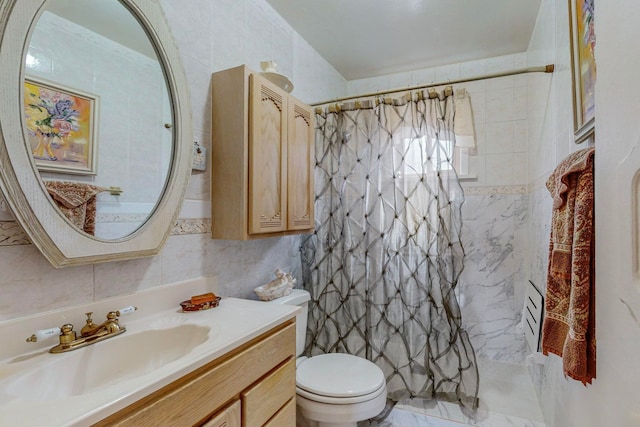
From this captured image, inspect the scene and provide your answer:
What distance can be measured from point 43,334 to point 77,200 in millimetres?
373

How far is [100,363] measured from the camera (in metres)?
0.90

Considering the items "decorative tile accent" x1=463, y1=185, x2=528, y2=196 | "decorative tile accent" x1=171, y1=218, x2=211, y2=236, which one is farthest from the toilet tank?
"decorative tile accent" x1=463, y1=185, x2=528, y2=196

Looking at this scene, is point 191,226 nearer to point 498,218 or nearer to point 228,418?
point 228,418

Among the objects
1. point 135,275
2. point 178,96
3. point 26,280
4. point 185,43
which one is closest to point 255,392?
point 135,275

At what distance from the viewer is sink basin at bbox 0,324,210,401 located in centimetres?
76

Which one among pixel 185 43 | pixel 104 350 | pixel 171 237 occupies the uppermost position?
pixel 185 43

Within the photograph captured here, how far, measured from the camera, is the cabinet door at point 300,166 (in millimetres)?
1647

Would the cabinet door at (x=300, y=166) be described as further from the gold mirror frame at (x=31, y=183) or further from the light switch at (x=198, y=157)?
the gold mirror frame at (x=31, y=183)

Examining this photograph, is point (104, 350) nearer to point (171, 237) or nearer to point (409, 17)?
point (171, 237)

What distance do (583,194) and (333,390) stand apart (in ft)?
3.91

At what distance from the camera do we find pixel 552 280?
97cm

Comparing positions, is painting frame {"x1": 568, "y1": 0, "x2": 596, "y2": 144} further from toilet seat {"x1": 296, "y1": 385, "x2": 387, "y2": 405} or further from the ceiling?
toilet seat {"x1": 296, "y1": 385, "x2": 387, "y2": 405}

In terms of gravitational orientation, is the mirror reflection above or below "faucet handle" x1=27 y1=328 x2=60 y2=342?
above

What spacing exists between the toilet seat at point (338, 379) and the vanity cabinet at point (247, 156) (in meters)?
0.70
